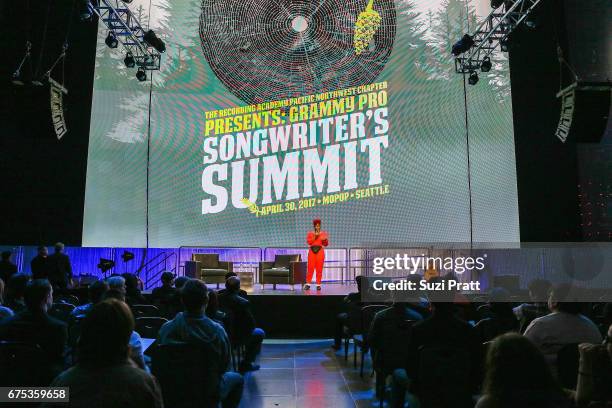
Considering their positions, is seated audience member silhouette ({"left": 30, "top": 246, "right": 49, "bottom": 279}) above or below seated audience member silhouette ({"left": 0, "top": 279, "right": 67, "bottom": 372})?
above

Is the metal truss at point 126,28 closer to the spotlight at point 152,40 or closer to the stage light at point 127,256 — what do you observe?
the spotlight at point 152,40

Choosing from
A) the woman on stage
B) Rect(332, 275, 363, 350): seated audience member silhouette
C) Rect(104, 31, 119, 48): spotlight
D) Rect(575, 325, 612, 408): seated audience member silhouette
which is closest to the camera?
Rect(575, 325, 612, 408): seated audience member silhouette

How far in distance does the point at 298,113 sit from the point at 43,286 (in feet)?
25.1

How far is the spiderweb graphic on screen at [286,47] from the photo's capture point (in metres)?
9.99

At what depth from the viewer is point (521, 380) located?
4.82 feet

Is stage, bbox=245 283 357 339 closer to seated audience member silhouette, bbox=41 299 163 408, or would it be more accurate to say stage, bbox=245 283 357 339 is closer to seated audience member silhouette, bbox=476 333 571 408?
seated audience member silhouette, bbox=41 299 163 408

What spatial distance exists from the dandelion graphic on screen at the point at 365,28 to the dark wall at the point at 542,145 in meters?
2.93

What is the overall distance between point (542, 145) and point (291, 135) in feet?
17.1

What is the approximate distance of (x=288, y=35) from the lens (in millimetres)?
10008

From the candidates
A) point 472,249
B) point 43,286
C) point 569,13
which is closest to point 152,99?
point 472,249

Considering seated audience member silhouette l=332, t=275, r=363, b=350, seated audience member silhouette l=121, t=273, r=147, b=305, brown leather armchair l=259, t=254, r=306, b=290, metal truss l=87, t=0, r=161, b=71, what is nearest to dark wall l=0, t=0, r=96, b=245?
metal truss l=87, t=0, r=161, b=71

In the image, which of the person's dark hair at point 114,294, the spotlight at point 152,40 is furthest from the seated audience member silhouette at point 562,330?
the spotlight at point 152,40

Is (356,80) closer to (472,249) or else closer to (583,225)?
(472,249)

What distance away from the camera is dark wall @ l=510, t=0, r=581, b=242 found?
10211 millimetres
